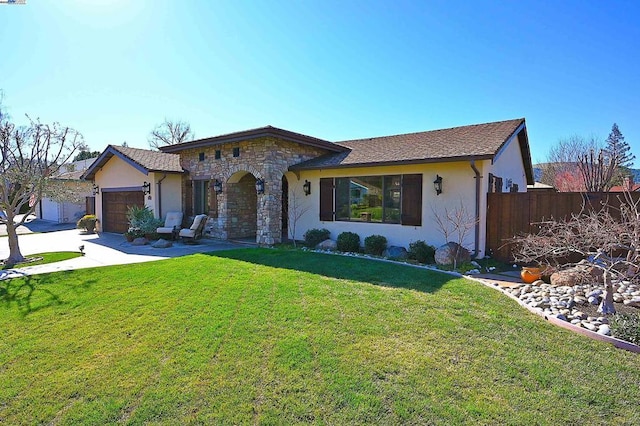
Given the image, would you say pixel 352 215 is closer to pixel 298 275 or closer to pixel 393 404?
pixel 298 275

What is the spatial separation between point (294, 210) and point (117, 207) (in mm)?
9975

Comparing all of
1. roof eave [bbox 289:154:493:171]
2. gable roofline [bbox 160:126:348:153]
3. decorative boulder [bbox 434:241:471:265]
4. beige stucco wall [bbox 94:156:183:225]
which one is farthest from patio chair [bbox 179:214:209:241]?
decorative boulder [bbox 434:241:471:265]

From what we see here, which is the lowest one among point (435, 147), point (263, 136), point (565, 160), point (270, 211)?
point (270, 211)

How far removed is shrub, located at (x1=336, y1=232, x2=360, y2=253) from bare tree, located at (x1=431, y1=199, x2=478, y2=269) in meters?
2.44

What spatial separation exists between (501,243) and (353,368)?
23.9 feet

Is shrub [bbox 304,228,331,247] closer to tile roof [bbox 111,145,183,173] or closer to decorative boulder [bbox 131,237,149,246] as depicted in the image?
decorative boulder [bbox 131,237,149,246]

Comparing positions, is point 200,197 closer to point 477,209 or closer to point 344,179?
point 344,179

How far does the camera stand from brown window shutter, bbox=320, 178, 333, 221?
37.8 ft

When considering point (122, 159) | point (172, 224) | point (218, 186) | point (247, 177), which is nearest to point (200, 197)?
point (172, 224)

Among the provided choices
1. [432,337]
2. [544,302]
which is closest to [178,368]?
[432,337]

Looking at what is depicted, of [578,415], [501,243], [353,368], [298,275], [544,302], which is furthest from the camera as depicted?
[501,243]

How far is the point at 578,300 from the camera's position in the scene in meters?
5.23

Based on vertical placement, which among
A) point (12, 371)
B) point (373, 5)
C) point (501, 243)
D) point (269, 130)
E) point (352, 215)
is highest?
point (373, 5)

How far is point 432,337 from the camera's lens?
412 cm
